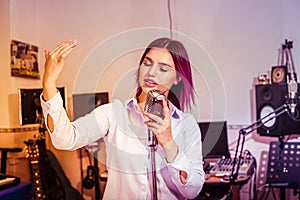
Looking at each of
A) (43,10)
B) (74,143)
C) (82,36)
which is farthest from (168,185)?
(43,10)

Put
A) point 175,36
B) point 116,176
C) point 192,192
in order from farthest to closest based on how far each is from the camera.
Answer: point 175,36 → point 116,176 → point 192,192

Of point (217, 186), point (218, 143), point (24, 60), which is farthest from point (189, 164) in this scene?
point (24, 60)

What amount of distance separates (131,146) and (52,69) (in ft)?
1.16

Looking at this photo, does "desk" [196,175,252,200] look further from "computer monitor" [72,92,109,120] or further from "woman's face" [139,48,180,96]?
"woman's face" [139,48,180,96]

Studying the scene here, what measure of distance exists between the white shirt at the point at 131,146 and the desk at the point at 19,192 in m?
1.30

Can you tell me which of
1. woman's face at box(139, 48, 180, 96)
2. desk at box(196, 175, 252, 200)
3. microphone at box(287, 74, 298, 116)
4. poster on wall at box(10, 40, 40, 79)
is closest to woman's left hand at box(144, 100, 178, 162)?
woman's face at box(139, 48, 180, 96)

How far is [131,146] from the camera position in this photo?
1129mm

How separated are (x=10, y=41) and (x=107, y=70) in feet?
2.55

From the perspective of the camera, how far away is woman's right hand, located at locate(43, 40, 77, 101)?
0.91 meters

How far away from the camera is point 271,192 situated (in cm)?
271

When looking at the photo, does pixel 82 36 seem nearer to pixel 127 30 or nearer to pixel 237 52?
pixel 127 30

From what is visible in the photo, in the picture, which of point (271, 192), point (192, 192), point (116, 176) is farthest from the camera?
point (271, 192)

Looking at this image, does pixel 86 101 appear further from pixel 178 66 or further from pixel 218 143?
pixel 178 66

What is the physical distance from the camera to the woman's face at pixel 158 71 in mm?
1099
